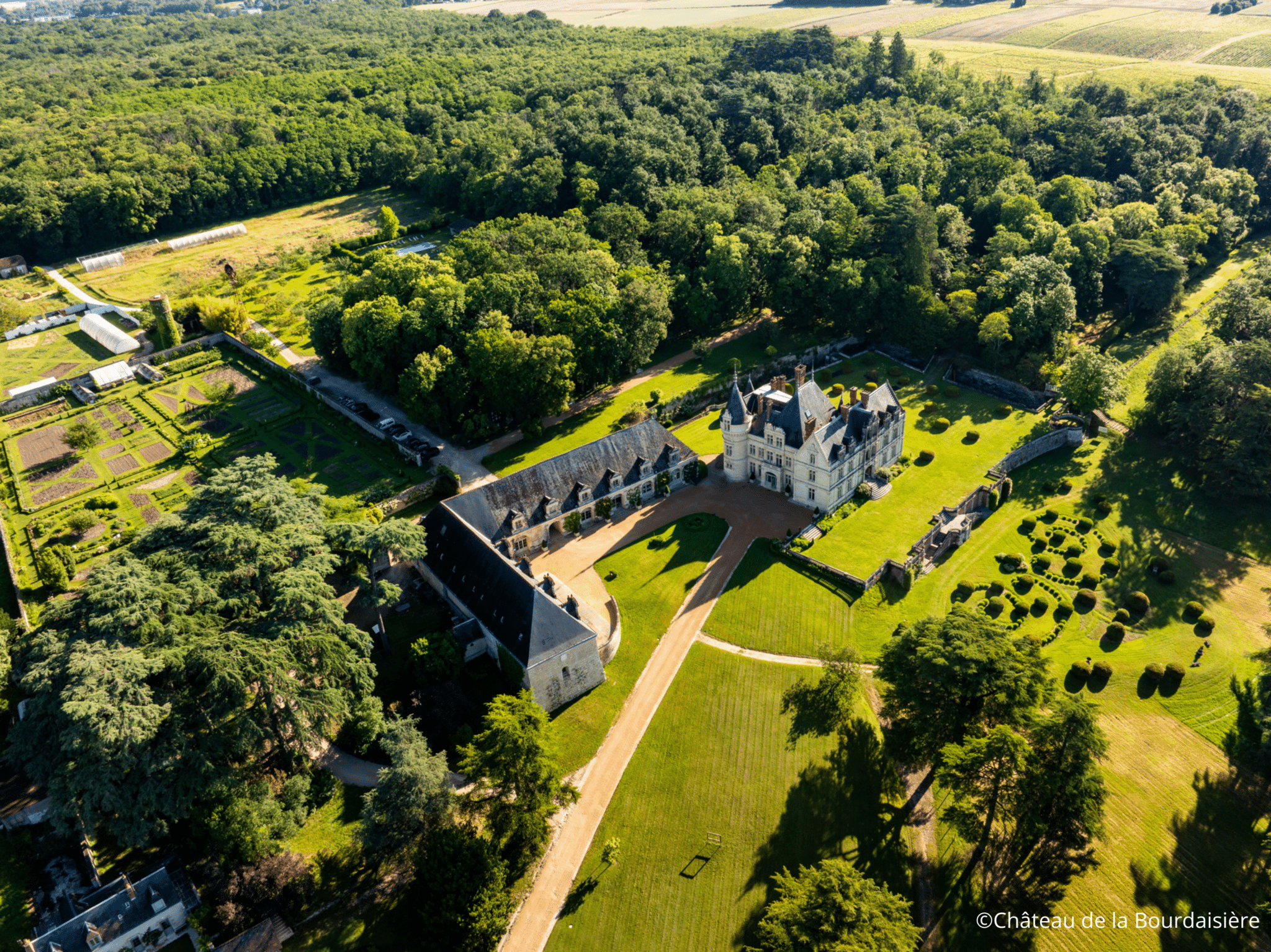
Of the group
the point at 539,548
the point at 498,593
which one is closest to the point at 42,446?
the point at 539,548

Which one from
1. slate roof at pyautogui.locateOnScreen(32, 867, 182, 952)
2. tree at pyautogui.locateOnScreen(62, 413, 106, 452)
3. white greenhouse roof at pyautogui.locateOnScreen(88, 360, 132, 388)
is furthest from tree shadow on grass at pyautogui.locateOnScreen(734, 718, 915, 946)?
white greenhouse roof at pyautogui.locateOnScreen(88, 360, 132, 388)

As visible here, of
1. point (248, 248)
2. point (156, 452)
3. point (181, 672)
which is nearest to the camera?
point (181, 672)

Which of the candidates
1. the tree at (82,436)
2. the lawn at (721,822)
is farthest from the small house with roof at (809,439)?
the tree at (82,436)

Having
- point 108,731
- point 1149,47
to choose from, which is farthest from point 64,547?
point 1149,47

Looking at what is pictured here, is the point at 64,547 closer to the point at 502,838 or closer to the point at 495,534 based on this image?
the point at 495,534

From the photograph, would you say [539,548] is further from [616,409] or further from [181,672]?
[181,672]

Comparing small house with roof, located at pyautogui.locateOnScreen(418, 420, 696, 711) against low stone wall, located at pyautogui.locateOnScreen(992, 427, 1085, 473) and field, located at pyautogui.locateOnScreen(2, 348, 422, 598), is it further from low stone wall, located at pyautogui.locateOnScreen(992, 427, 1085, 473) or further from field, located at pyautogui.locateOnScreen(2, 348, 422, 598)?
low stone wall, located at pyautogui.locateOnScreen(992, 427, 1085, 473)

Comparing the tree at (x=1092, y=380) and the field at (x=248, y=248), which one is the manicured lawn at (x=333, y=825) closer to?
the tree at (x=1092, y=380)
